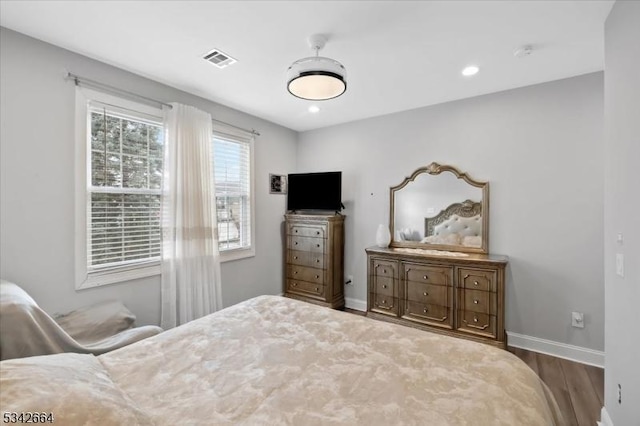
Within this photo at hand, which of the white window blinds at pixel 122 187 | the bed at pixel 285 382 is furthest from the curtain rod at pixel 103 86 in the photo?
the bed at pixel 285 382

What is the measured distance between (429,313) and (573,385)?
1.24 m

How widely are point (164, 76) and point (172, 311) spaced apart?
91.6 inches

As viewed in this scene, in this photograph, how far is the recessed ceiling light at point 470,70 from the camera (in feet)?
8.30

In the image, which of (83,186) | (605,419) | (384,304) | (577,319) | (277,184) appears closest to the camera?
(605,419)

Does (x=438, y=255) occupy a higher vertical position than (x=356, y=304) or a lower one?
higher

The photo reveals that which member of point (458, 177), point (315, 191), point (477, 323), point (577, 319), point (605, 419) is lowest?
point (605, 419)

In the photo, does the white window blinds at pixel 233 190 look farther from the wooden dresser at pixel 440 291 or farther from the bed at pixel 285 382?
the bed at pixel 285 382

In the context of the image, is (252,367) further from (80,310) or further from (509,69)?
(509,69)

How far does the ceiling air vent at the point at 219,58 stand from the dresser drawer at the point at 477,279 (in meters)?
3.02

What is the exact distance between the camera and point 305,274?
410cm

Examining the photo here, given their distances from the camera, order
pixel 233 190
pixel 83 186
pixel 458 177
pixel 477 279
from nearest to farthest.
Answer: pixel 83 186 → pixel 477 279 → pixel 458 177 → pixel 233 190

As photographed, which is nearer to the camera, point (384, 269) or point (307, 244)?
point (384, 269)

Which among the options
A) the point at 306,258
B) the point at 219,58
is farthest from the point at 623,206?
the point at 306,258

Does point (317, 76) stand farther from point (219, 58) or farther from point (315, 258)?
point (315, 258)
